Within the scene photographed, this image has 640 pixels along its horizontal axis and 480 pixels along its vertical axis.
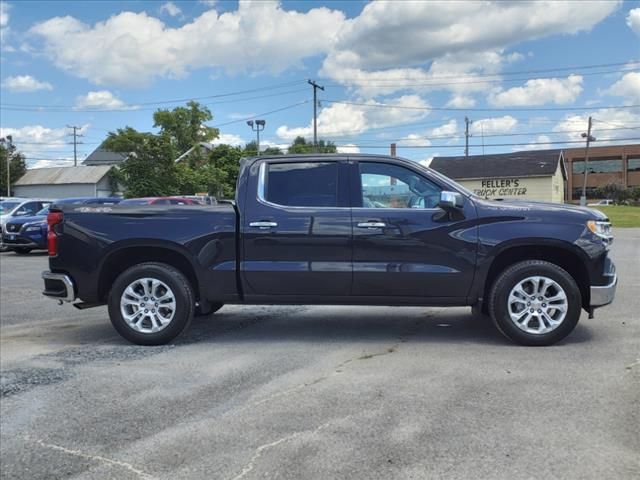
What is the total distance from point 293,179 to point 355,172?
0.63m

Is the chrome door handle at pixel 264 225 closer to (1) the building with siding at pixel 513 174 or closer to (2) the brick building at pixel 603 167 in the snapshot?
(1) the building with siding at pixel 513 174

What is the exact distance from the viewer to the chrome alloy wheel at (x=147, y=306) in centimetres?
589

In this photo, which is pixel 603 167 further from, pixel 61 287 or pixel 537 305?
pixel 61 287

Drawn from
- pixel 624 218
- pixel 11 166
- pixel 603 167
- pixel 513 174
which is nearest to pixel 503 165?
pixel 513 174

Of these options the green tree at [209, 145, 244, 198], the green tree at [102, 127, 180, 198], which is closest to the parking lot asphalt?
the green tree at [102, 127, 180, 198]

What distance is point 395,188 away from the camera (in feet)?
19.0

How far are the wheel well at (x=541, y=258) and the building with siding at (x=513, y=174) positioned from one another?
5151 cm

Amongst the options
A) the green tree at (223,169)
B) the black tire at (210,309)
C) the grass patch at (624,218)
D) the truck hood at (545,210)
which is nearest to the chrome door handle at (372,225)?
the truck hood at (545,210)

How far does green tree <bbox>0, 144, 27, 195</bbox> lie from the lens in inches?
2496

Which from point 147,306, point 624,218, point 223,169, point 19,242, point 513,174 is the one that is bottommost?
point 624,218

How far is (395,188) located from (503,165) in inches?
2314

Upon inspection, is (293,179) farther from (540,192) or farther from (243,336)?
(540,192)

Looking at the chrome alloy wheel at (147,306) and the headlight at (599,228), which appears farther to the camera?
the chrome alloy wheel at (147,306)

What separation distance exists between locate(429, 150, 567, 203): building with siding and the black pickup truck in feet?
170
